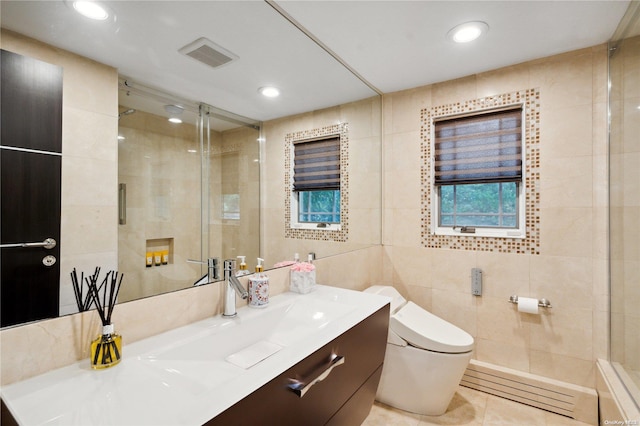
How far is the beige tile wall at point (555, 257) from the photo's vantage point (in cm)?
182

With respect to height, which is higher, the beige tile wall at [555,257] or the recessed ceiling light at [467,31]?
the recessed ceiling light at [467,31]

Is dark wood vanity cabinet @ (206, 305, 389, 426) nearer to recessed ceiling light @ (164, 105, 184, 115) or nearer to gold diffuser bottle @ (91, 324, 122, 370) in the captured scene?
gold diffuser bottle @ (91, 324, 122, 370)

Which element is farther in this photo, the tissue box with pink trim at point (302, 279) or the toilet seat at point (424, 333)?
the toilet seat at point (424, 333)

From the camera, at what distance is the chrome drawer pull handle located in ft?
2.87

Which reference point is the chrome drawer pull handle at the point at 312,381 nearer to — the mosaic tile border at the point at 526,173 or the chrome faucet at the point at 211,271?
the chrome faucet at the point at 211,271

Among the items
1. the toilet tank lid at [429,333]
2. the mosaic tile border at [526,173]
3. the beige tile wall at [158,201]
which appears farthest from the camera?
the mosaic tile border at [526,173]

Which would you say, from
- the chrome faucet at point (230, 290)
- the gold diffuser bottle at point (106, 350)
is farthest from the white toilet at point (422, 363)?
the gold diffuser bottle at point (106, 350)

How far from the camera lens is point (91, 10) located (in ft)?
3.06

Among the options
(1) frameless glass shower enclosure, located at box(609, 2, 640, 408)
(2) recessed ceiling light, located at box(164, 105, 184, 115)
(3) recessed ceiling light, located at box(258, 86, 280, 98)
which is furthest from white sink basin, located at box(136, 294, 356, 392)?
(1) frameless glass shower enclosure, located at box(609, 2, 640, 408)

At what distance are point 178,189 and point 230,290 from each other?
1.48 ft

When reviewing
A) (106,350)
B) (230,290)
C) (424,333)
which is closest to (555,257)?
(424,333)

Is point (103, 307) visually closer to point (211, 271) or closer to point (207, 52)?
point (211, 271)

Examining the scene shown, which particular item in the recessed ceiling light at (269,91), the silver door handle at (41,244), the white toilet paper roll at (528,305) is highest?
the recessed ceiling light at (269,91)

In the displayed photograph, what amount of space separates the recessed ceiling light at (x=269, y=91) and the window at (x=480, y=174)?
127 centimetres
